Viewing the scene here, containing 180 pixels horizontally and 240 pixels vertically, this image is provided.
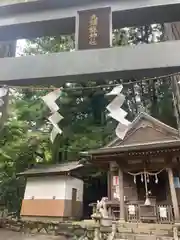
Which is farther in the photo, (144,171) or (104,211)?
(144,171)

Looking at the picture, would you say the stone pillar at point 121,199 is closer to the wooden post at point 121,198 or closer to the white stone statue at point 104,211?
the wooden post at point 121,198

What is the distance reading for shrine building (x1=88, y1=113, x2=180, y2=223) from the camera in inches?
424

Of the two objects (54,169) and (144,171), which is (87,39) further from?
(54,169)

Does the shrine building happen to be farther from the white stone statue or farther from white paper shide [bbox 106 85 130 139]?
white paper shide [bbox 106 85 130 139]

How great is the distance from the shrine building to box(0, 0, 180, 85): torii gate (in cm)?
785

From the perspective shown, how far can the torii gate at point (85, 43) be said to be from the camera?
307 cm

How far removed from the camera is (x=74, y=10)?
3.72 m

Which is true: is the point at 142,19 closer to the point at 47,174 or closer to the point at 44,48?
the point at 47,174

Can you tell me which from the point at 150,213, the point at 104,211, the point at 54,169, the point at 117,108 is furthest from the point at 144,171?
the point at 117,108

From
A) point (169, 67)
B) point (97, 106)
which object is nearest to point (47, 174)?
point (97, 106)

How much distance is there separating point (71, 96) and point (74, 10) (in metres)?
15.8

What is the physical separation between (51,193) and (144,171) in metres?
5.48

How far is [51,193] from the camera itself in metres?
14.0

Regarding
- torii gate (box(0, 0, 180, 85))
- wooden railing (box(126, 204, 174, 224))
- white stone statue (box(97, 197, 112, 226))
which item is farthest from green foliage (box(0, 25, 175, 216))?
torii gate (box(0, 0, 180, 85))
